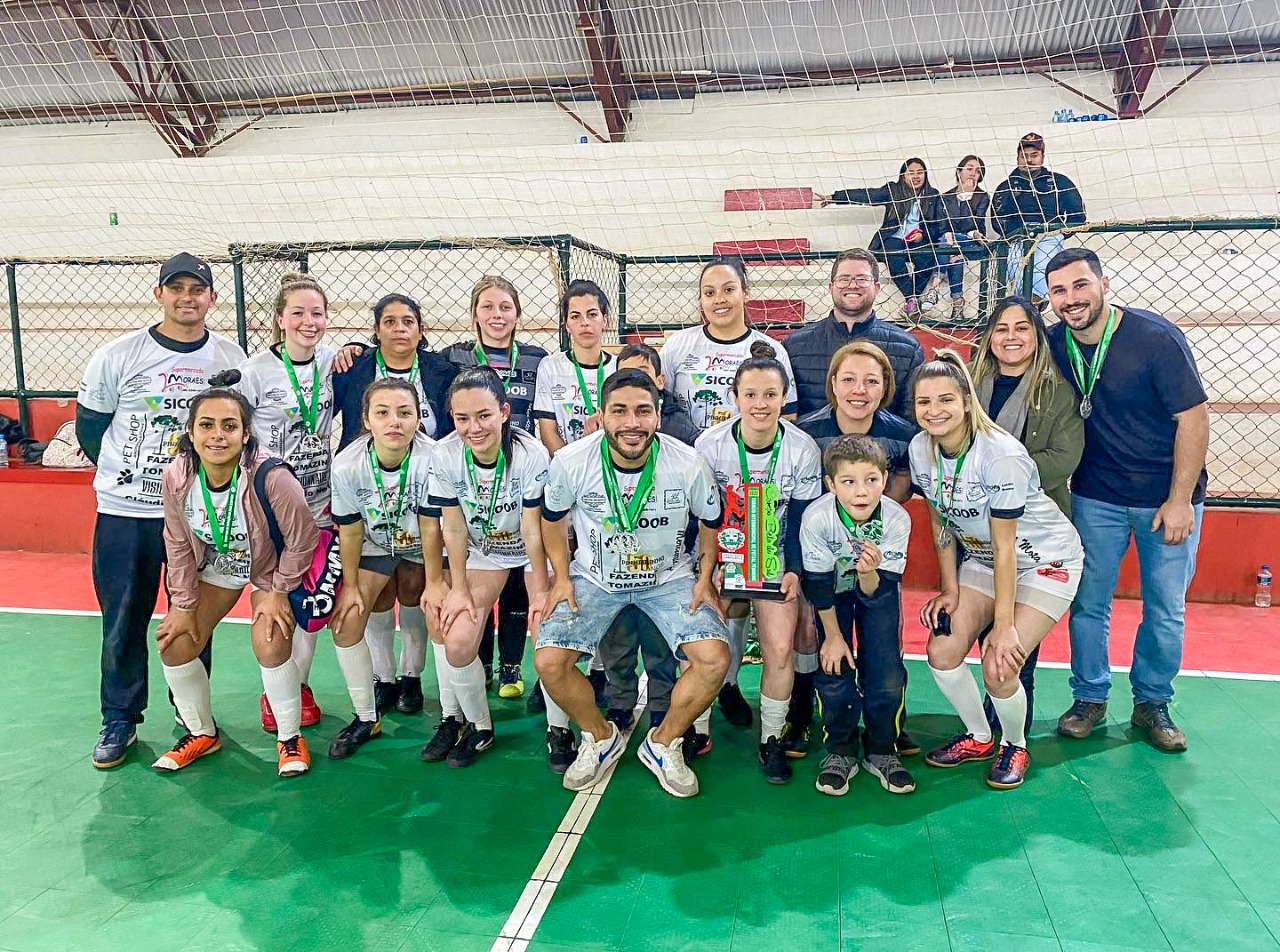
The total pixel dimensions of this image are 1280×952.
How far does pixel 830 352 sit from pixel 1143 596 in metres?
1.51

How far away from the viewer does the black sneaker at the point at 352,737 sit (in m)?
3.13

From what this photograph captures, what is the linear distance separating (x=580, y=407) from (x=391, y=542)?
942 millimetres

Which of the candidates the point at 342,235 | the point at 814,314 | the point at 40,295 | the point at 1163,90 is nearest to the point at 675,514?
the point at 814,314

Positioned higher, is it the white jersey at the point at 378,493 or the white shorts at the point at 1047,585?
the white jersey at the point at 378,493

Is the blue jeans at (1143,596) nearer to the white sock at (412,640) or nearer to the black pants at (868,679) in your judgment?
the black pants at (868,679)

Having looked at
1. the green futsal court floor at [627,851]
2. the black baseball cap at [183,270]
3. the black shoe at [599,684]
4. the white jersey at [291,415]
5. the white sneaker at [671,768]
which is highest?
the black baseball cap at [183,270]

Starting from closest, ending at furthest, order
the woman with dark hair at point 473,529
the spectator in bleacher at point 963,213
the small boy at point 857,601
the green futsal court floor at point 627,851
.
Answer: the green futsal court floor at point 627,851
the small boy at point 857,601
the woman with dark hair at point 473,529
the spectator in bleacher at point 963,213

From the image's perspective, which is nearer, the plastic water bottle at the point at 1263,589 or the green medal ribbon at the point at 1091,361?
the green medal ribbon at the point at 1091,361

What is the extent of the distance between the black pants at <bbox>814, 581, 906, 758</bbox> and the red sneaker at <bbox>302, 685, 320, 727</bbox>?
1998 mm

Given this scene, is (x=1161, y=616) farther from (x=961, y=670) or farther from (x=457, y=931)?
(x=457, y=931)

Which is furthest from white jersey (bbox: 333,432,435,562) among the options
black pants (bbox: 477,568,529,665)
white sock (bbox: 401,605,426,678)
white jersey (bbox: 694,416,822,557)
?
white jersey (bbox: 694,416,822,557)

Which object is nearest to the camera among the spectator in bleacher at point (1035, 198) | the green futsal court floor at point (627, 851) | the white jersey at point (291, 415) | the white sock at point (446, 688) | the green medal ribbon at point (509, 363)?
the green futsal court floor at point (627, 851)

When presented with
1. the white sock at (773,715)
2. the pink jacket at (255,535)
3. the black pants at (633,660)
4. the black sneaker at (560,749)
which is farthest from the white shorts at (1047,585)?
the pink jacket at (255,535)

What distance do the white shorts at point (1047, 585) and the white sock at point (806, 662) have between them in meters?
0.62
